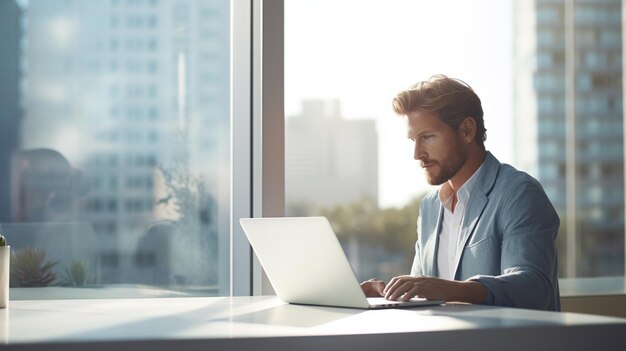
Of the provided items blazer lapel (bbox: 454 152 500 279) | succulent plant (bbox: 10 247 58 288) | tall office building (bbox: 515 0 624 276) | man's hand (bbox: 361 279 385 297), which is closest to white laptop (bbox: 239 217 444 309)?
man's hand (bbox: 361 279 385 297)

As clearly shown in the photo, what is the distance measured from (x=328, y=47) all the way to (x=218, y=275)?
0.85 meters

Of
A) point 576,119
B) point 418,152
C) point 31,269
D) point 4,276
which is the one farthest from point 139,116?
point 576,119

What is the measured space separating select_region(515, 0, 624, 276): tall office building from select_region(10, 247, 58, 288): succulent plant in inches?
64.6

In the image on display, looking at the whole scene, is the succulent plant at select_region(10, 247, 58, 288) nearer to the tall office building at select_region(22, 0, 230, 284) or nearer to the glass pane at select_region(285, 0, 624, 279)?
the tall office building at select_region(22, 0, 230, 284)

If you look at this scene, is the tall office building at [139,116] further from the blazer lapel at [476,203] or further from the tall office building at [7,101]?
the blazer lapel at [476,203]

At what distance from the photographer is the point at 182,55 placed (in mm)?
2701

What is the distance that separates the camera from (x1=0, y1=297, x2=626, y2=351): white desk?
106 cm

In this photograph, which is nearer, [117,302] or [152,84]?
[117,302]

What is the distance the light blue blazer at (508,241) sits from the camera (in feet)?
5.90

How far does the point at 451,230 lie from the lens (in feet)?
7.66

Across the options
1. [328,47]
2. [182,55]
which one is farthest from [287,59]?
[182,55]

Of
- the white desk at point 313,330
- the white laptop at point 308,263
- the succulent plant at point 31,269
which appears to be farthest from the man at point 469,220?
the succulent plant at point 31,269

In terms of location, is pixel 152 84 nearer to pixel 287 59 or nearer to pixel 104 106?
pixel 104 106

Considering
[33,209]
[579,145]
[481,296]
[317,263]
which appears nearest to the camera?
[317,263]
